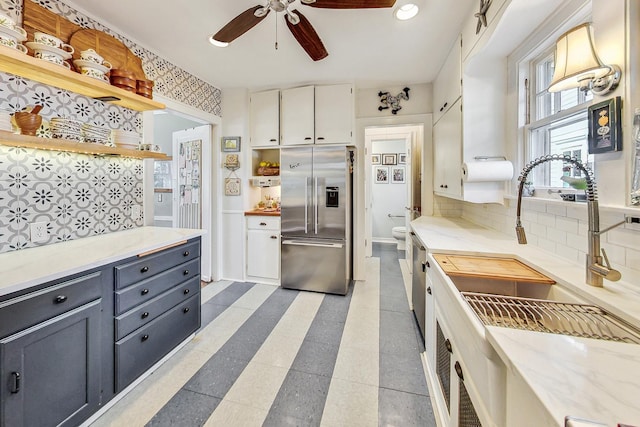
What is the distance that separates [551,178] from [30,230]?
3.23 m

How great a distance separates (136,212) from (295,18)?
2.04m

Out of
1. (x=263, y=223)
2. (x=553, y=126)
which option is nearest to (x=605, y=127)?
(x=553, y=126)

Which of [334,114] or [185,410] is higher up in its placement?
[334,114]

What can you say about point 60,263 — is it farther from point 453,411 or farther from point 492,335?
point 453,411

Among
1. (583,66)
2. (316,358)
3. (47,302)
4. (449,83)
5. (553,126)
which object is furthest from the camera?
(449,83)

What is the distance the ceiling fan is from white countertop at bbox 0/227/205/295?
1500 mm

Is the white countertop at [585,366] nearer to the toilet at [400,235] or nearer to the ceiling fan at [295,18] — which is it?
the ceiling fan at [295,18]

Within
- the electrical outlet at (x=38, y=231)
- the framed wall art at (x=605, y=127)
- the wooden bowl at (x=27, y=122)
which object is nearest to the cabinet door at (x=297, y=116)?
the wooden bowl at (x=27, y=122)

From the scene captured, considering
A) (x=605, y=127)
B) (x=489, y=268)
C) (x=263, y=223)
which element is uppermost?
(x=605, y=127)

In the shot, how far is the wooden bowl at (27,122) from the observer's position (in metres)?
1.48

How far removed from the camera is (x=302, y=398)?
160 cm

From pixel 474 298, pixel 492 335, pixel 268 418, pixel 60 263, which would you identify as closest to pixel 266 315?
pixel 268 418

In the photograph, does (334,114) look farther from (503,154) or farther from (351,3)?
(503,154)

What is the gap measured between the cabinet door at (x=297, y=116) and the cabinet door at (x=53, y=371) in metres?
2.51
